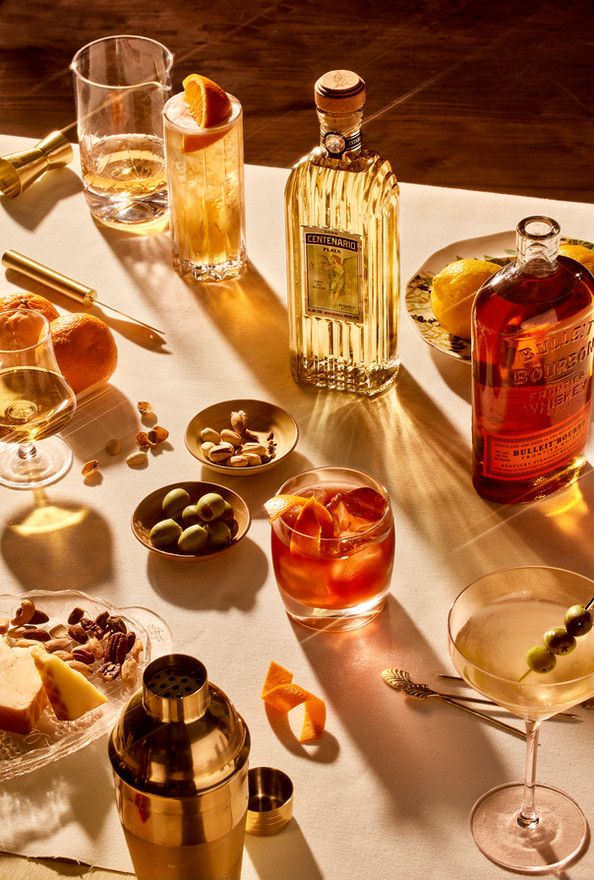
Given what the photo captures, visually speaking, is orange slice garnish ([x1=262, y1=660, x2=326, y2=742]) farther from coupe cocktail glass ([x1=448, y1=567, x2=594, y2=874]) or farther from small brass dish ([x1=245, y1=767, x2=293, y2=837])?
coupe cocktail glass ([x1=448, y1=567, x2=594, y2=874])

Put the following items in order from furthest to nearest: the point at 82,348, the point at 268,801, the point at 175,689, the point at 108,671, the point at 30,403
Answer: the point at 82,348, the point at 30,403, the point at 108,671, the point at 268,801, the point at 175,689

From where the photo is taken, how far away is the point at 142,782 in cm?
91

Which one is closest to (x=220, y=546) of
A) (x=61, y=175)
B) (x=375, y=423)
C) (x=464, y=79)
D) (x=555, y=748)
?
(x=375, y=423)

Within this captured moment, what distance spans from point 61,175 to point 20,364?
0.65 m

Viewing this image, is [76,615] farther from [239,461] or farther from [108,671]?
[239,461]

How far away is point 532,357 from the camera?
125 cm

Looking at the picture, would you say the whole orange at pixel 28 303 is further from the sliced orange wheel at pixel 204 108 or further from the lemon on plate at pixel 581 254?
the lemon on plate at pixel 581 254

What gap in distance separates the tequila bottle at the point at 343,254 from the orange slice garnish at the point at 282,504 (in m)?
0.31

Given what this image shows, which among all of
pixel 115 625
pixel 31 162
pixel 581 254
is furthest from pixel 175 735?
pixel 31 162

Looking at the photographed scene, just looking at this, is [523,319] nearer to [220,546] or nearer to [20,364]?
[220,546]

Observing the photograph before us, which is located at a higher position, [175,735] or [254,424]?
[175,735]

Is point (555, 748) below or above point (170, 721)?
below

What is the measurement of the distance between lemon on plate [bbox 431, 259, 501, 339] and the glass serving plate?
0.52 m

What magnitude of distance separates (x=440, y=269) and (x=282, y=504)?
0.55 m
